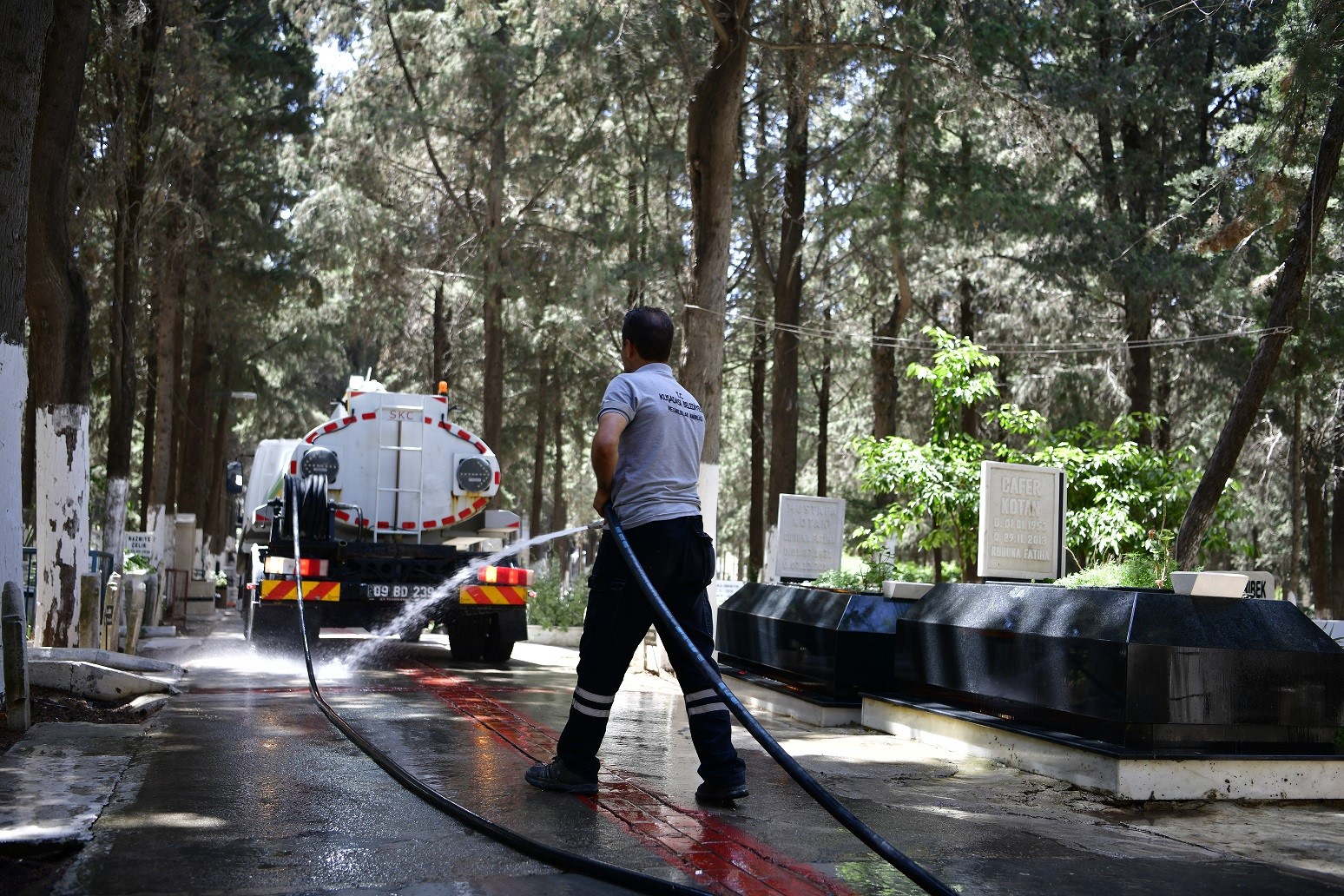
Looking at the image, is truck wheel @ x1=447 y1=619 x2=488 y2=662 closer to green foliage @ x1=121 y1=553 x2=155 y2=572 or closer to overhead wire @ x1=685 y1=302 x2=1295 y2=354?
green foliage @ x1=121 y1=553 x2=155 y2=572

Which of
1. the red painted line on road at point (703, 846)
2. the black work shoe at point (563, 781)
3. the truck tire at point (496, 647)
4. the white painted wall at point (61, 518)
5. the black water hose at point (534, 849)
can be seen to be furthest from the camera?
the truck tire at point (496, 647)

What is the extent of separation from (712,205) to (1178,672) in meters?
9.02

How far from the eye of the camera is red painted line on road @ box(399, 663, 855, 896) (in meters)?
4.49

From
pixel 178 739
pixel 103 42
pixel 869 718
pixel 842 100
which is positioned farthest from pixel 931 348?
pixel 178 739

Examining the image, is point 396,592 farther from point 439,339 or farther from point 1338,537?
point 1338,537

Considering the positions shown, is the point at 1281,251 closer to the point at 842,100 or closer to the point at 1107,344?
the point at 1107,344

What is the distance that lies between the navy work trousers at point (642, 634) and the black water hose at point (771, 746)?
0.08 metres

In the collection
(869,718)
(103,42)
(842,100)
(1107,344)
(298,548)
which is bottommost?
(869,718)

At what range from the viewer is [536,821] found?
540 cm

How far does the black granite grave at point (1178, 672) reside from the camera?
22.1 feet

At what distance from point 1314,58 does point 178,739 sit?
13121 millimetres

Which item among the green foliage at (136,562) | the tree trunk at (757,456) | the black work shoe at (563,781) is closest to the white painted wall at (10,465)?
the black work shoe at (563,781)

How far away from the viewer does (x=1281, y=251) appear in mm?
25219

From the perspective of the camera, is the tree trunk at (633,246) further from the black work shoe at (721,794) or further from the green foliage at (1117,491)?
the black work shoe at (721,794)
